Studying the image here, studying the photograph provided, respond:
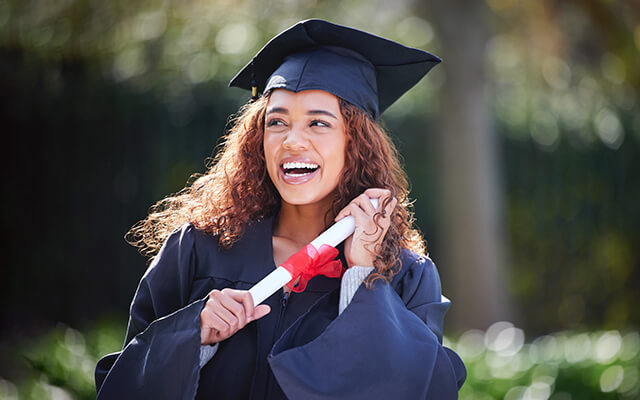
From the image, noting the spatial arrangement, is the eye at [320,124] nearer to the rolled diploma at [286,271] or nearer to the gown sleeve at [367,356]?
the rolled diploma at [286,271]

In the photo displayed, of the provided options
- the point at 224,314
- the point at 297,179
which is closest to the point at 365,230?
the point at 297,179

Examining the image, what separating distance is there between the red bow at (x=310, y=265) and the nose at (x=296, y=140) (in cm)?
31

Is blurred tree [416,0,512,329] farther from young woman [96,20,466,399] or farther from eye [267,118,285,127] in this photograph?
eye [267,118,285,127]

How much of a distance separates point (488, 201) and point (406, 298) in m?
4.43

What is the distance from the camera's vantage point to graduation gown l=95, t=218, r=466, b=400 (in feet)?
6.24

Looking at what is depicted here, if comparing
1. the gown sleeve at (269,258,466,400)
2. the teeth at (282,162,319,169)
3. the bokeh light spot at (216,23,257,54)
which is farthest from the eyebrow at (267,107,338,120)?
the bokeh light spot at (216,23,257,54)

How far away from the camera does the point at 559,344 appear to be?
194 inches

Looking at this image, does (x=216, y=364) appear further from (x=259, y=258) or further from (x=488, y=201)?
(x=488, y=201)

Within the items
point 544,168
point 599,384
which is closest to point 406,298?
point 599,384

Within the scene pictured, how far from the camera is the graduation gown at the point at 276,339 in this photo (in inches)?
74.9

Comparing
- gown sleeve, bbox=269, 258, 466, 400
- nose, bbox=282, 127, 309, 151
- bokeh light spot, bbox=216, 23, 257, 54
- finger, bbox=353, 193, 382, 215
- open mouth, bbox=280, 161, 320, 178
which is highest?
bokeh light spot, bbox=216, 23, 257, 54

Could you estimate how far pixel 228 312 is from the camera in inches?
75.9

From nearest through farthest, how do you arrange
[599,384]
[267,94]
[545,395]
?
[267,94]
[545,395]
[599,384]

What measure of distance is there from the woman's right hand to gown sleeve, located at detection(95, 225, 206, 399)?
0.03 m
